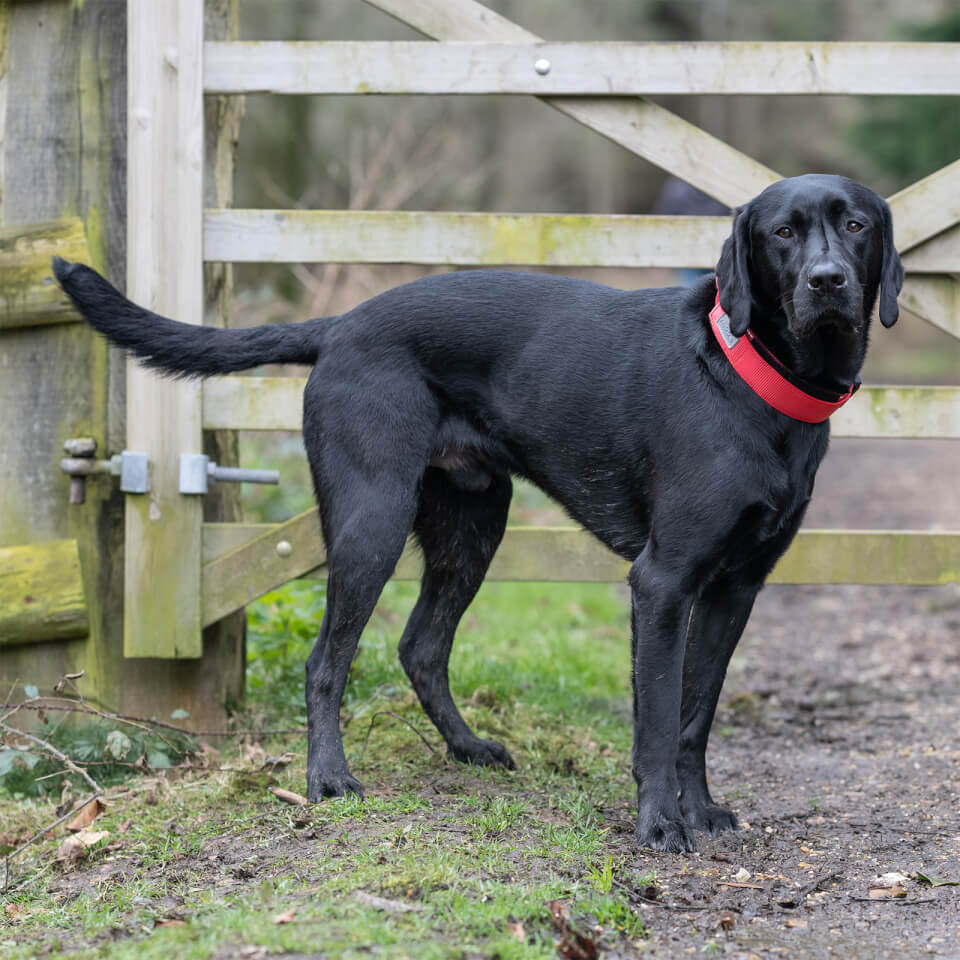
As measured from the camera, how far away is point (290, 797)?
3086mm

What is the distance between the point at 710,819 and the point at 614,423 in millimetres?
1044

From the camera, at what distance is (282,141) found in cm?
1174

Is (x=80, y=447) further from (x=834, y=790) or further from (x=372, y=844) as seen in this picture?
(x=834, y=790)

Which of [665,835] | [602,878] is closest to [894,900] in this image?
[665,835]

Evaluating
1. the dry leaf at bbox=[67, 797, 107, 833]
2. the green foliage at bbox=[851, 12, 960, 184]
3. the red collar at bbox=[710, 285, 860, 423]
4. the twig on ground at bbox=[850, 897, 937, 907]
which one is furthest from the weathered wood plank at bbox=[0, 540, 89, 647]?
the green foliage at bbox=[851, 12, 960, 184]

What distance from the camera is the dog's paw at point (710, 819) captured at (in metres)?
3.02

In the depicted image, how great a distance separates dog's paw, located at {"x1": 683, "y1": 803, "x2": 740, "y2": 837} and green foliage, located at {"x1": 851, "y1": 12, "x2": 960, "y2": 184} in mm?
15497

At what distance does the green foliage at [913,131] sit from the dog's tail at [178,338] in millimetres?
15425

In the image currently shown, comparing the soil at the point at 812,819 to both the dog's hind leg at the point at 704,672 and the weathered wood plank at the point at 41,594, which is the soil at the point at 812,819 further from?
the weathered wood plank at the point at 41,594

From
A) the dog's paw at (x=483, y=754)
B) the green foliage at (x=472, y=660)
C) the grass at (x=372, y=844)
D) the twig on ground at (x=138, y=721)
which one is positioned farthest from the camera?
the green foliage at (x=472, y=660)

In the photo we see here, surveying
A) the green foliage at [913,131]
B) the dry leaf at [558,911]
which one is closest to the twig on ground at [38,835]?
the dry leaf at [558,911]

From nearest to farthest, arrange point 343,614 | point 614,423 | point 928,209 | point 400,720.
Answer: point 614,423
point 343,614
point 928,209
point 400,720

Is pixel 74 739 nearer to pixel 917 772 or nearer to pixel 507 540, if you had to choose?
pixel 507 540

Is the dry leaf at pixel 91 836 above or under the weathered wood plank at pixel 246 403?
under
